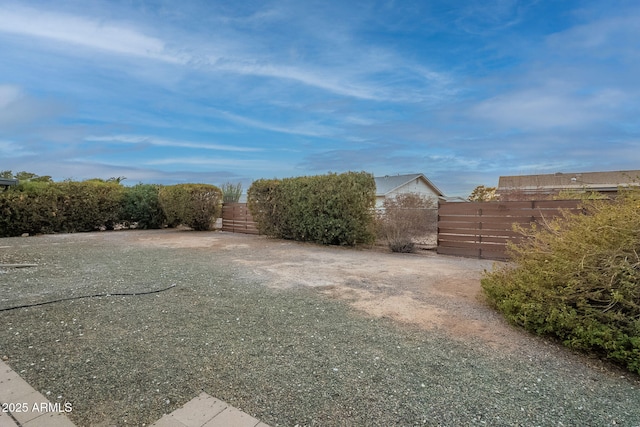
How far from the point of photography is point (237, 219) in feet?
45.1

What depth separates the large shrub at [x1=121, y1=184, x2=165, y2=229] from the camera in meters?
14.7

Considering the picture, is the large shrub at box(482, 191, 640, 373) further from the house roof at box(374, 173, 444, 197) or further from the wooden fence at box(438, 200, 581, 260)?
the house roof at box(374, 173, 444, 197)

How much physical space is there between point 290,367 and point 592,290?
279 cm

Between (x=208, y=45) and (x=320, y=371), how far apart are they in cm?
931

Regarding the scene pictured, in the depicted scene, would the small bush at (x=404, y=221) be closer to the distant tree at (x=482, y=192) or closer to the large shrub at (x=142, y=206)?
the distant tree at (x=482, y=192)

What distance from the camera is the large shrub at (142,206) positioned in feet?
48.3

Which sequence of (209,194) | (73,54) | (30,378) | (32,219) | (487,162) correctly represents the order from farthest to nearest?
1. (487,162)
2. (209,194)
3. (32,219)
4. (73,54)
5. (30,378)

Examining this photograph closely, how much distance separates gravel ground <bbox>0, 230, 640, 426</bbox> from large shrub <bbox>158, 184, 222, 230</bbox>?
9540 mm

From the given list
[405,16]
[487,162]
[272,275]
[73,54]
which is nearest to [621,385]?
[272,275]

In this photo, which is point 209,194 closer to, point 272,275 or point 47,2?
point 47,2

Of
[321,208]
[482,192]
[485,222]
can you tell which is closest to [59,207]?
[321,208]

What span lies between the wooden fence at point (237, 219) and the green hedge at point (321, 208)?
6.97 feet

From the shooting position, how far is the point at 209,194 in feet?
44.7

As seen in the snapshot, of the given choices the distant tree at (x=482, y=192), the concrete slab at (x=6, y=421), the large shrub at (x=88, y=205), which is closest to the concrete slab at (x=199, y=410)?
the concrete slab at (x=6, y=421)
